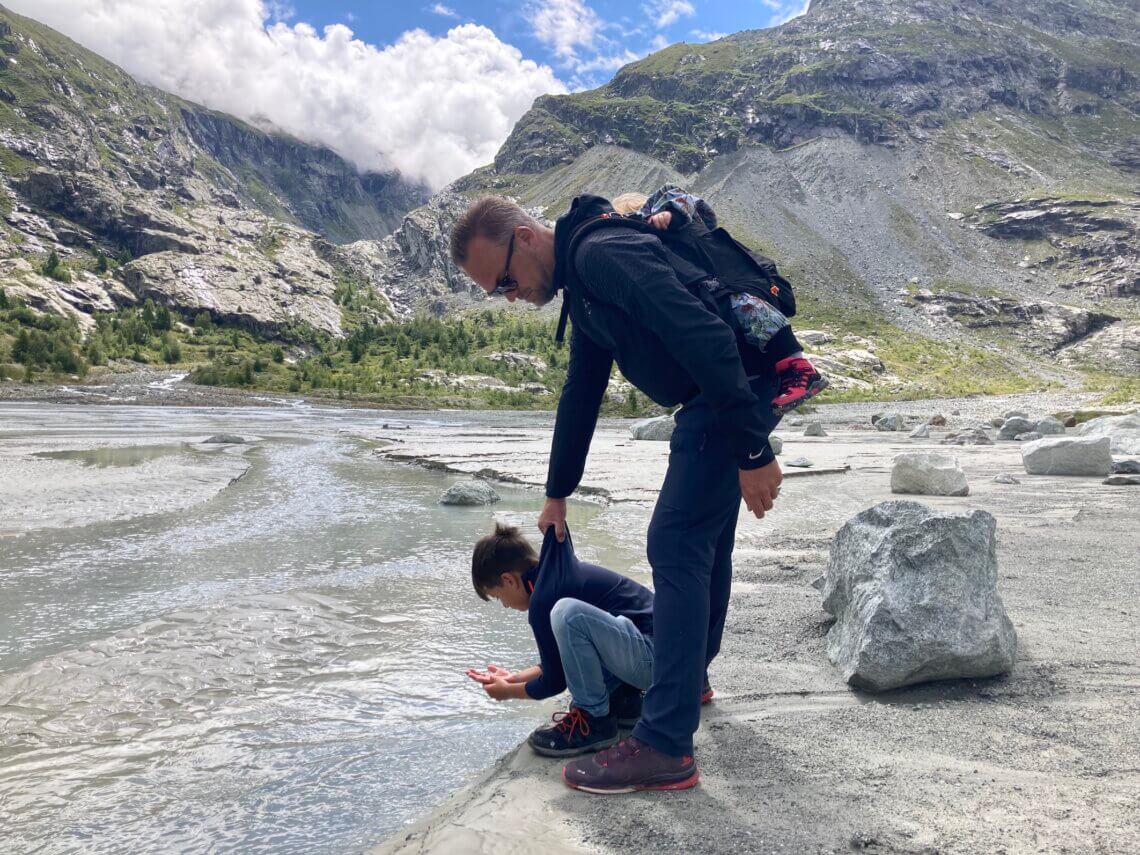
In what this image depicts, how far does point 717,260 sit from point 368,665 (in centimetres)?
341

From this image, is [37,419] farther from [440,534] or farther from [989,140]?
[989,140]

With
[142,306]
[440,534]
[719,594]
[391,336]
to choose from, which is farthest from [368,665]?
[142,306]

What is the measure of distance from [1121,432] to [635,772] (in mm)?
18025

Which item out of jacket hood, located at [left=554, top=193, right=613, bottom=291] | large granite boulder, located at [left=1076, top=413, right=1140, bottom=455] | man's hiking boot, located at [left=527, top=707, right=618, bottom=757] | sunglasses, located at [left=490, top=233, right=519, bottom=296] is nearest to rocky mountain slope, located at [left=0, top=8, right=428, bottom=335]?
large granite boulder, located at [left=1076, top=413, right=1140, bottom=455]

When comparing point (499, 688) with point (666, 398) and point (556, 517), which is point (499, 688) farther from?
point (666, 398)

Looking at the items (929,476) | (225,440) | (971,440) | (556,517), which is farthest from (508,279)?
(971,440)

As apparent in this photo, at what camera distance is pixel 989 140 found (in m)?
179

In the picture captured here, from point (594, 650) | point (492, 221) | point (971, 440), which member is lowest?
point (594, 650)

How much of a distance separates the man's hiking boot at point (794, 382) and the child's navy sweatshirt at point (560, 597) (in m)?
1.22

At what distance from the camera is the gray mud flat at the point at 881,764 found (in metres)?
2.35

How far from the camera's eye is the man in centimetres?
273

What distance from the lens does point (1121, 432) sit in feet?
53.1

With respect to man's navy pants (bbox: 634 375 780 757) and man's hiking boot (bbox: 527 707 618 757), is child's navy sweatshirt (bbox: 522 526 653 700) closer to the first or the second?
man's hiking boot (bbox: 527 707 618 757)

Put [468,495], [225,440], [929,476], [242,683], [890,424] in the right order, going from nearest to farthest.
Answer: [242,683] < [929,476] < [468,495] < [225,440] < [890,424]
